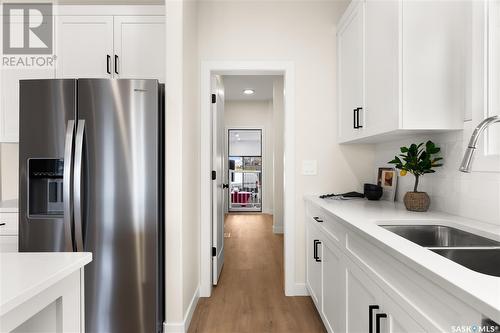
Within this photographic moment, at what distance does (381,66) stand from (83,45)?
2266 millimetres

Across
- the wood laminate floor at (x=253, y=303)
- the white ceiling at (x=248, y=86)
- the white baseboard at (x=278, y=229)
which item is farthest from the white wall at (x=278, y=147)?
the wood laminate floor at (x=253, y=303)

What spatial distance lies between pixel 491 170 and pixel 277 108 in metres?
3.93

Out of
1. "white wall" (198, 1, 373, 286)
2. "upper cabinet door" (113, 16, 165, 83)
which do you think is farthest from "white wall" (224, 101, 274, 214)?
"upper cabinet door" (113, 16, 165, 83)

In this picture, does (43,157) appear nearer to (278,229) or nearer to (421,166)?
(421,166)

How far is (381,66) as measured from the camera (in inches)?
66.1

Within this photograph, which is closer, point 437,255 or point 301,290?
point 437,255

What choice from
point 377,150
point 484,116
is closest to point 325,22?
point 377,150

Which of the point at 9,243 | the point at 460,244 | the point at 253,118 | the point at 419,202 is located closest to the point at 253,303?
the point at 419,202

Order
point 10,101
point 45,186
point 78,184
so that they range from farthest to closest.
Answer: point 10,101, point 45,186, point 78,184

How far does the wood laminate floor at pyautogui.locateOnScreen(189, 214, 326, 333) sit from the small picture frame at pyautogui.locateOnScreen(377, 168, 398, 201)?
3.66 ft

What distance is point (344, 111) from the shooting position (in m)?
2.34

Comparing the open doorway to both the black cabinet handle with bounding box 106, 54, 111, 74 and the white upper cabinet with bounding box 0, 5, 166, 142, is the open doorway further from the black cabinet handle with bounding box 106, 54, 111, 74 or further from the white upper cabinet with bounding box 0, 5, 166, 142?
the black cabinet handle with bounding box 106, 54, 111, 74

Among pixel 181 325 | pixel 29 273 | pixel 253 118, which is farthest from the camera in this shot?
pixel 253 118

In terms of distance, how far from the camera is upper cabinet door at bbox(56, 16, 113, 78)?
2.23 metres
